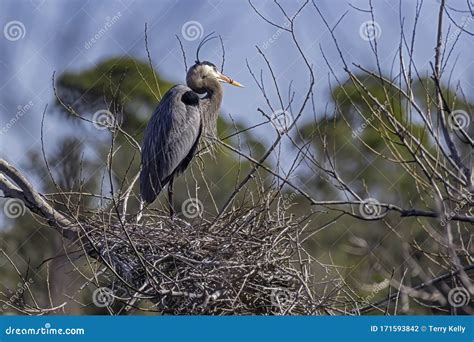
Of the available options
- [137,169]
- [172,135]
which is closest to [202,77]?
[172,135]

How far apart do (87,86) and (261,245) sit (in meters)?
9.53

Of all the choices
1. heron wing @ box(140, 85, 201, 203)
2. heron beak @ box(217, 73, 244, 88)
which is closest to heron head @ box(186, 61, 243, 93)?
heron beak @ box(217, 73, 244, 88)

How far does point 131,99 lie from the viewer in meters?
13.6

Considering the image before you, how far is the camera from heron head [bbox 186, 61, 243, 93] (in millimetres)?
6164

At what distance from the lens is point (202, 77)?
20.4ft

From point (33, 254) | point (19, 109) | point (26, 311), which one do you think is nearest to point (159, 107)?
point (19, 109)

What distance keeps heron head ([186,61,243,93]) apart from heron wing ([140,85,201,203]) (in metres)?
0.19

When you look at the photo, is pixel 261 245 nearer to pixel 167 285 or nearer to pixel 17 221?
pixel 167 285

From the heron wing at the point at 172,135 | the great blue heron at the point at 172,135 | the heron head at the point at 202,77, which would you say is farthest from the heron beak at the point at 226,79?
the heron wing at the point at 172,135

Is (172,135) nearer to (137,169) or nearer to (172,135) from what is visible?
(172,135)

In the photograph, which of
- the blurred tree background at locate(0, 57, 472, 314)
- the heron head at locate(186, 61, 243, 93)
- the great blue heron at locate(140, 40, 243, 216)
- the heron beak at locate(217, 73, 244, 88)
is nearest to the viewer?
the great blue heron at locate(140, 40, 243, 216)

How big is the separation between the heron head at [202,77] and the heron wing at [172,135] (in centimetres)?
19

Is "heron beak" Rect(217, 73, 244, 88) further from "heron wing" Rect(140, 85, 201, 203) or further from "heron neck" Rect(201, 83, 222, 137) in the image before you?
"heron wing" Rect(140, 85, 201, 203)

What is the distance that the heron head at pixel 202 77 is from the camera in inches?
243
